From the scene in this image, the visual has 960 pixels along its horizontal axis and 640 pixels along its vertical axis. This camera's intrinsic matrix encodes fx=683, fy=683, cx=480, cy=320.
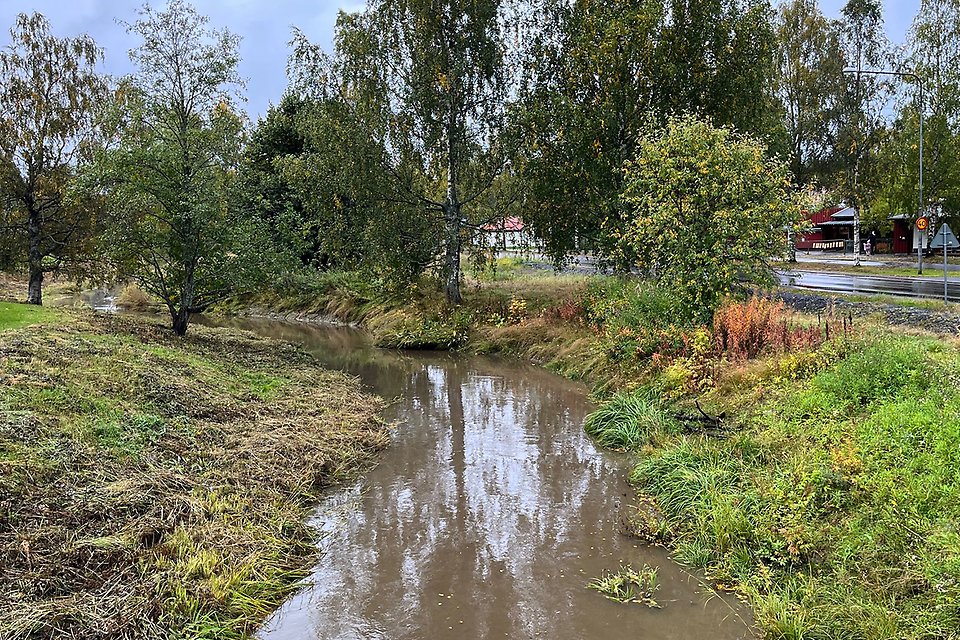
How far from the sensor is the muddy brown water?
5.75 metres

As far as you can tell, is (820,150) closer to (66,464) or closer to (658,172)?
(658,172)

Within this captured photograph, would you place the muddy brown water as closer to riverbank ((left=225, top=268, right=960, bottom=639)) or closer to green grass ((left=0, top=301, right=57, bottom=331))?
riverbank ((left=225, top=268, right=960, bottom=639))

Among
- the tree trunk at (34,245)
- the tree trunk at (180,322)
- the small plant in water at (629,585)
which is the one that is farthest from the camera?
the tree trunk at (34,245)

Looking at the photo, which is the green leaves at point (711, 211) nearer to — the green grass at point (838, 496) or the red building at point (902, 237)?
the green grass at point (838, 496)

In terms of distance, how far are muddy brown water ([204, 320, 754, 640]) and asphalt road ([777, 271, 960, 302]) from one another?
11.3 meters

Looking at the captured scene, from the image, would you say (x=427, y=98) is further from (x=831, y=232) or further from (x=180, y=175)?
(x=831, y=232)

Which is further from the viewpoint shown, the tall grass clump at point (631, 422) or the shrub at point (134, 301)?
the shrub at point (134, 301)

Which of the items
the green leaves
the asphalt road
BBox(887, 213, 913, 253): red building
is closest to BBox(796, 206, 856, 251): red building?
BBox(887, 213, 913, 253): red building

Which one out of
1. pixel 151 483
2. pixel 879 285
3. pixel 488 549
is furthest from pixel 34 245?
pixel 879 285

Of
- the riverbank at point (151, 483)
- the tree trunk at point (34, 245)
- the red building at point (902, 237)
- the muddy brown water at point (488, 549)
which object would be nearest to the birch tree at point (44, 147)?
the tree trunk at point (34, 245)

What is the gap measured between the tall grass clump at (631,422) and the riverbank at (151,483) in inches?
139

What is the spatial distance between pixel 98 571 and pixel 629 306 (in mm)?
11695

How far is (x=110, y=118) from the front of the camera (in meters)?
15.8

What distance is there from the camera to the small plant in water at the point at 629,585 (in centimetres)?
609
